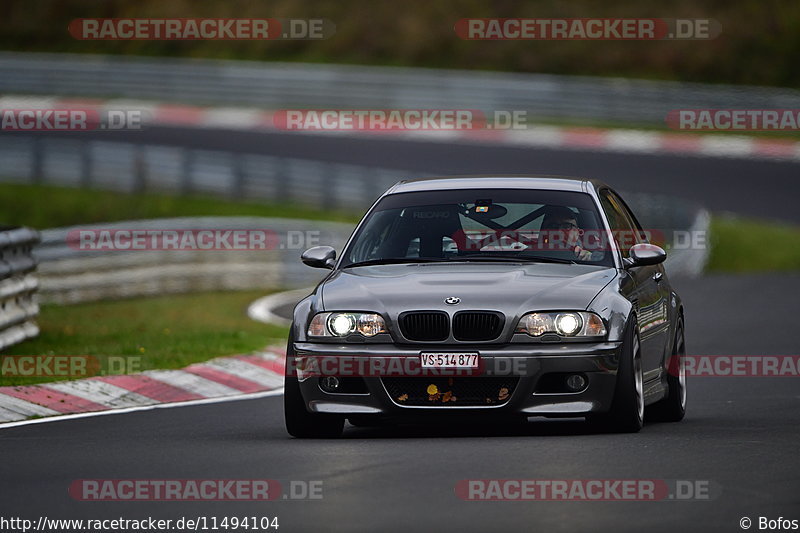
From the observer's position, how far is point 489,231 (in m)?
10.5

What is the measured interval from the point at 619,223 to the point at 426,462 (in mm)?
3095

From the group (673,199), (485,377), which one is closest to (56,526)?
(485,377)

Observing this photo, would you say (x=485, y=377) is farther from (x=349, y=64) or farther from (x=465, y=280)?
(x=349, y=64)

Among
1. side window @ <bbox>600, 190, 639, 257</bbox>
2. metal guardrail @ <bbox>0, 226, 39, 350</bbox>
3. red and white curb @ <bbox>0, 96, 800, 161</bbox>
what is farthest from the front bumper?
red and white curb @ <bbox>0, 96, 800, 161</bbox>

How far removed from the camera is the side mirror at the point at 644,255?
10.3m

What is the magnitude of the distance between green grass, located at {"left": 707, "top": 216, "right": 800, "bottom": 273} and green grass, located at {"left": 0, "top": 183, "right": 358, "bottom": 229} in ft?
20.1

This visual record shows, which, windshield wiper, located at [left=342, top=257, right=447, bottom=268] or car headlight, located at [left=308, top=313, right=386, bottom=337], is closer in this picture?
car headlight, located at [left=308, top=313, right=386, bottom=337]

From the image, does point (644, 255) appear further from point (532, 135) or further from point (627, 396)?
point (532, 135)

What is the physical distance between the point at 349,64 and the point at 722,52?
33.5 ft
